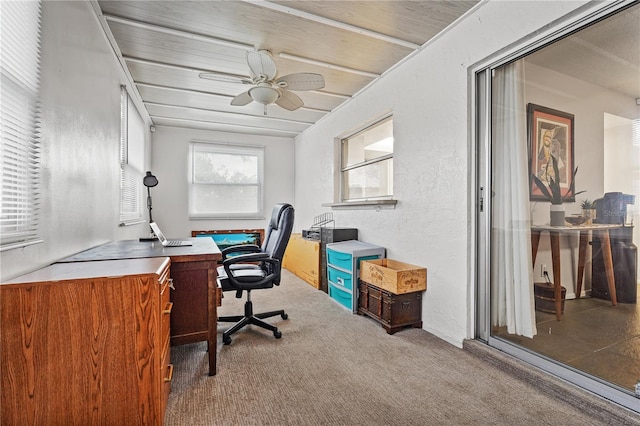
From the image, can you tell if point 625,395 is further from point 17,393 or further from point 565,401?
point 17,393

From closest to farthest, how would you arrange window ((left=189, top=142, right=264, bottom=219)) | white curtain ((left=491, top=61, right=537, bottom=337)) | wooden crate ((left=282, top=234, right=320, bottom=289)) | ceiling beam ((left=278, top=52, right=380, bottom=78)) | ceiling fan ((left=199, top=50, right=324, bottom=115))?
white curtain ((left=491, top=61, right=537, bottom=337))
ceiling fan ((left=199, top=50, right=324, bottom=115))
ceiling beam ((left=278, top=52, right=380, bottom=78))
wooden crate ((left=282, top=234, right=320, bottom=289))
window ((left=189, top=142, right=264, bottom=219))

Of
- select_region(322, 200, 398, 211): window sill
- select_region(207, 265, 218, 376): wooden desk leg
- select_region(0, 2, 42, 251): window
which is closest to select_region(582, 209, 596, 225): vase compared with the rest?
select_region(322, 200, 398, 211): window sill

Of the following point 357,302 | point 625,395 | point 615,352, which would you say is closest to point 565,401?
point 625,395

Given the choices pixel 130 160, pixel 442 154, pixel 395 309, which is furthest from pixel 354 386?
pixel 130 160

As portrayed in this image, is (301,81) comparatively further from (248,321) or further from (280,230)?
(248,321)

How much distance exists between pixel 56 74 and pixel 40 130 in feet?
1.26

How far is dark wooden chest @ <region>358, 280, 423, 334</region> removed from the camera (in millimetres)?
2627

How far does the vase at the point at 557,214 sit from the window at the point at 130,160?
3.72m

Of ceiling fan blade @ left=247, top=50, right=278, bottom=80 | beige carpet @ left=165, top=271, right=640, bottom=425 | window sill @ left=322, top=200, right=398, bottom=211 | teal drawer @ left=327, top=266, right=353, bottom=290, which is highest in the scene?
ceiling fan blade @ left=247, top=50, right=278, bottom=80

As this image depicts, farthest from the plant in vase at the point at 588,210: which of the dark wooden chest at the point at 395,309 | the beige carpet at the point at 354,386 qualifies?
the dark wooden chest at the point at 395,309

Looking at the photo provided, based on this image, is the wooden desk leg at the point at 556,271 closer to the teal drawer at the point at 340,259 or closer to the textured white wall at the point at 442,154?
the textured white wall at the point at 442,154

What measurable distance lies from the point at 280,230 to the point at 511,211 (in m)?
1.81

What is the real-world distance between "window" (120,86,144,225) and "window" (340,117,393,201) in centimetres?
278

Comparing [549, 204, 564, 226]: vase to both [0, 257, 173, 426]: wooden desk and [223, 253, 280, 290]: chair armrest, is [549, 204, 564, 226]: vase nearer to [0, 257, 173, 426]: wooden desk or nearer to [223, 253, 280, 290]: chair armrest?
[223, 253, 280, 290]: chair armrest
